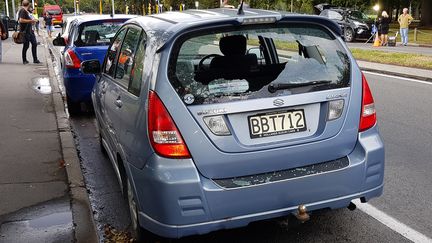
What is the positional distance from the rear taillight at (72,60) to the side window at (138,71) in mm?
4511

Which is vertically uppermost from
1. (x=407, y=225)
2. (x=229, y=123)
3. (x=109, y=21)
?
(x=109, y=21)

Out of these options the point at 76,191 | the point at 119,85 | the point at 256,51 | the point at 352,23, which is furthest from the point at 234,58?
the point at 352,23

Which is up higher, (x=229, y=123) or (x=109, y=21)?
(x=109, y=21)

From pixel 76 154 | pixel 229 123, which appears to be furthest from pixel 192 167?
pixel 76 154

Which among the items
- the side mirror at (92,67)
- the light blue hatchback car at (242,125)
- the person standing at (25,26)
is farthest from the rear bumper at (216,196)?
the person standing at (25,26)

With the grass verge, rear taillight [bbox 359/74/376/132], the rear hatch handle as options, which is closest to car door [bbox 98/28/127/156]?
the rear hatch handle

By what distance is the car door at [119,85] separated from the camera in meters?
4.06

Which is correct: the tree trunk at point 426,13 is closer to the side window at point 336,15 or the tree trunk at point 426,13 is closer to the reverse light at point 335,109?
the side window at point 336,15

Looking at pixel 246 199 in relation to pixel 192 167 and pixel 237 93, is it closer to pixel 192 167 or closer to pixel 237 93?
pixel 192 167

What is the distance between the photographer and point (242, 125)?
3.23 metres

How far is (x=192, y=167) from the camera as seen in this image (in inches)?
124

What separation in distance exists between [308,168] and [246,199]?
1.62 ft

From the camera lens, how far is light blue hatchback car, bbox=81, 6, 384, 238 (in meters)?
3.17

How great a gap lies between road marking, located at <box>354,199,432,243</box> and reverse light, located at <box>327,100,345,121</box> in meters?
1.15
